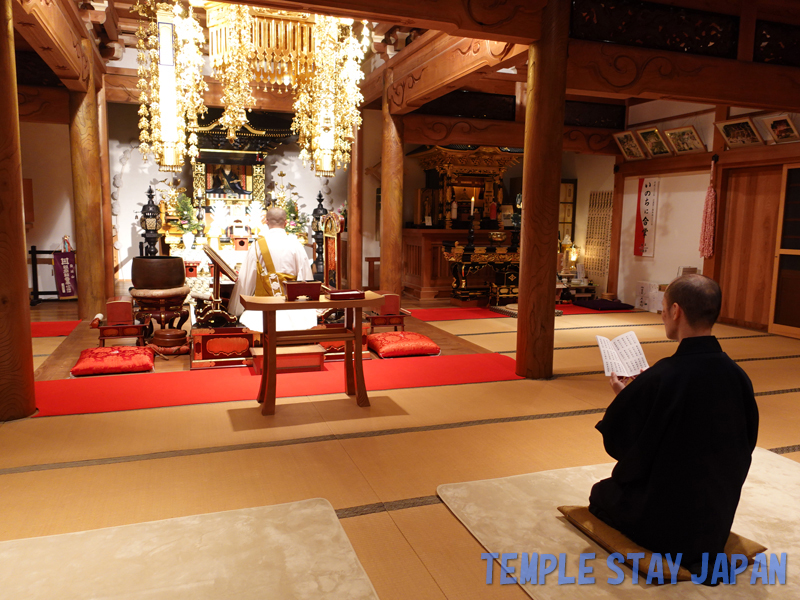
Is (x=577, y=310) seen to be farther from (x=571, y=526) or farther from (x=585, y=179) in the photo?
(x=571, y=526)

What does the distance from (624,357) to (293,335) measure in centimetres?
217

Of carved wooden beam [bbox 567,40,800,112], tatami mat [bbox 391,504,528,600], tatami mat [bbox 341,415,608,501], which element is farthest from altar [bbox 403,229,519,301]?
tatami mat [bbox 391,504,528,600]

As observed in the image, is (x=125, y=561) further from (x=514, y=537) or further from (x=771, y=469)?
(x=771, y=469)

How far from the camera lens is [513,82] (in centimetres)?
809

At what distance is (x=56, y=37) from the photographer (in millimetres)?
4906

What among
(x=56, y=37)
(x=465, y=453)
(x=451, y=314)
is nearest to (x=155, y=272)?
(x=56, y=37)

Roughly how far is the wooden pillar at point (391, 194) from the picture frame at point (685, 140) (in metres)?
3.74

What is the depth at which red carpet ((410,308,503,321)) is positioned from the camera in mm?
7762

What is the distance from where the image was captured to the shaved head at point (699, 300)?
1.93 metres

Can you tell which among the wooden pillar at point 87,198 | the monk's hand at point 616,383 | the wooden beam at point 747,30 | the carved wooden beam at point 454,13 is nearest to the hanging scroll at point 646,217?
the wooden beam at point 747,30

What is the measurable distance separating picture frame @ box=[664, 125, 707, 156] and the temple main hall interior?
4 centimetres

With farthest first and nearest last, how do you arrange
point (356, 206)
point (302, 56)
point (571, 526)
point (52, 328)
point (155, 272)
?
point (356, 206)
point (52, 328)
point (155, 272)
point (302, 56)
point (571, 526)

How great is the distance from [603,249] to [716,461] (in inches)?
341

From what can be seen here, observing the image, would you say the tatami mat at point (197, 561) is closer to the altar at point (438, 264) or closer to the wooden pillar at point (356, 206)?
the wooden pillar at point (356, 206)
